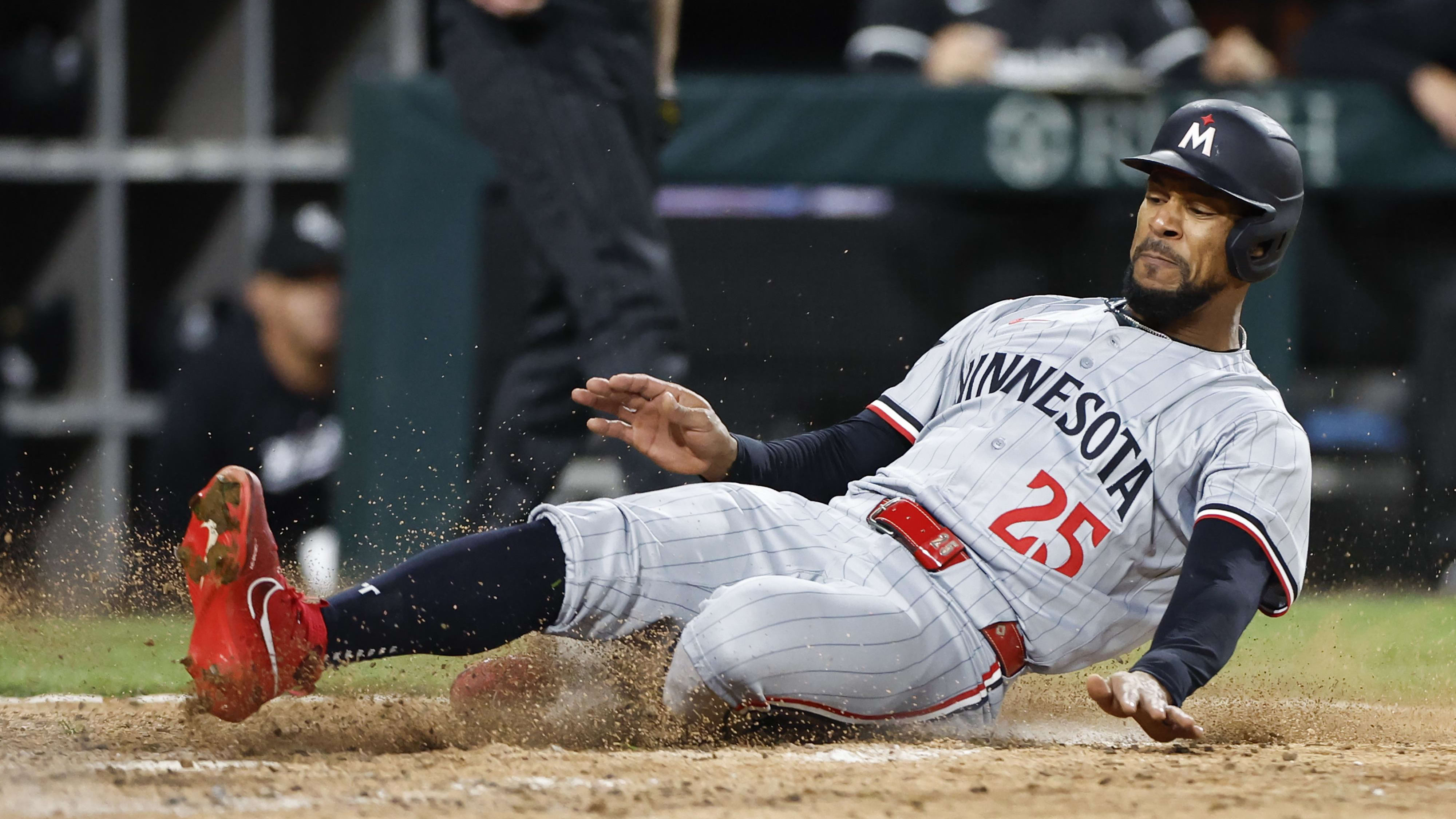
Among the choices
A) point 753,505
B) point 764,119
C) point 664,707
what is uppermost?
point 764,119

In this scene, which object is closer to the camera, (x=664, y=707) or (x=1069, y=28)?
(x=664, y=707)

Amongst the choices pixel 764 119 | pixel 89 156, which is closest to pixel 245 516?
pixel 764 119

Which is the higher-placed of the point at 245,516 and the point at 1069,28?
the point at 1069,28

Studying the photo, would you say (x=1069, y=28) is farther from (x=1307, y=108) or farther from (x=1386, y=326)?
(x=1386, y=326)

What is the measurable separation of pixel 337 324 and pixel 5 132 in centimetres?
247

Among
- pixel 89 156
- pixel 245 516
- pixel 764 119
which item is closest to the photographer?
pixel 245 516

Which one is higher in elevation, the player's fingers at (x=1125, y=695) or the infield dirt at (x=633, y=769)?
the player's fingers at (x=1125, y=695)

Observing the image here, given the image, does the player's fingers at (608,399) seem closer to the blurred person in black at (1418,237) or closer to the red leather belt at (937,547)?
the red leather belt at (937,547)

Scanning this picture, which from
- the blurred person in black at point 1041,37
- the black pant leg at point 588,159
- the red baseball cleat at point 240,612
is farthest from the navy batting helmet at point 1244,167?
the blurred person in black at point 1041,37

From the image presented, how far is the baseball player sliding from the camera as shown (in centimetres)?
265

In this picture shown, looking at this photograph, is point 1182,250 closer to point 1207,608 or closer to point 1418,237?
point 1207,608

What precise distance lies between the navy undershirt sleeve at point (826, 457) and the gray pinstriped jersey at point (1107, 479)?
11 centimetres

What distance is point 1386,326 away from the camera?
6.20m

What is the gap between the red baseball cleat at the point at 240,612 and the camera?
259 centimetres
